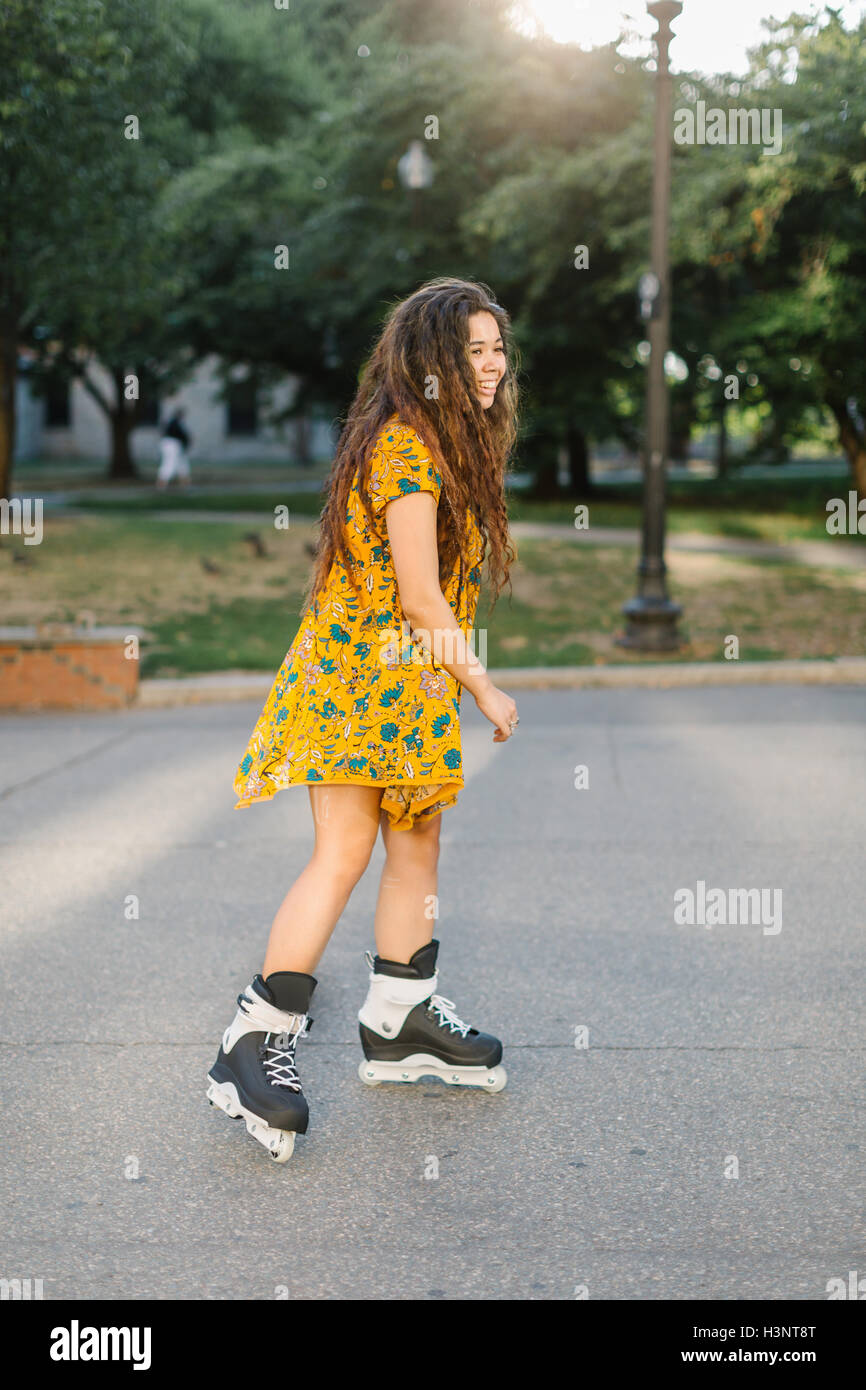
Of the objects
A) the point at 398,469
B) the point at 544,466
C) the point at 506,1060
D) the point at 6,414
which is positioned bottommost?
the point at 506,1060

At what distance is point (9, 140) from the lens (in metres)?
10.9

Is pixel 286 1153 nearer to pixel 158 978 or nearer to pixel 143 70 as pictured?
pixel 158 978

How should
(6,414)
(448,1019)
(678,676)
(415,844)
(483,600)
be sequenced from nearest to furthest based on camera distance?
(415,844) < (448,1019) < (678,676) < (483,600) < (6,414)

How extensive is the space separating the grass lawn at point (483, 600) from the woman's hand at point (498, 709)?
7411 millimetres

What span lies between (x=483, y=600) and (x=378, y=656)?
10732 millimetres

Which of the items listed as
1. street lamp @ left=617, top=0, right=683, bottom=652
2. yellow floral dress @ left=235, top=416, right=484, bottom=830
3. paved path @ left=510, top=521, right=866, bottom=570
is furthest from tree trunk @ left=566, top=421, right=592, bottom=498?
yellow floral dress @ left=235, top=416, right=484, bottom=830

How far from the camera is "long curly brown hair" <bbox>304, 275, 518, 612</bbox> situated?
3305mm

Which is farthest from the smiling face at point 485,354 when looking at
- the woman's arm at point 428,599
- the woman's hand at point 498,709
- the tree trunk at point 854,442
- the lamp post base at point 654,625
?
the tree trunk at point 854,442

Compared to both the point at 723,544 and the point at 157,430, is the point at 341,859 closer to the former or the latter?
the point at 723,544

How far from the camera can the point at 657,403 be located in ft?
37.2

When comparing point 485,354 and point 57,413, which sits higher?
point 57,413

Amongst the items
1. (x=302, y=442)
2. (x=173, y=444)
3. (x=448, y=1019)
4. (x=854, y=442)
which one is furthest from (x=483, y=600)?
(x=302, y=442)

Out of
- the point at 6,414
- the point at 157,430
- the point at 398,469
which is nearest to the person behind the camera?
the point at 398,469

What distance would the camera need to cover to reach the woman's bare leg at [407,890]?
3.60m
